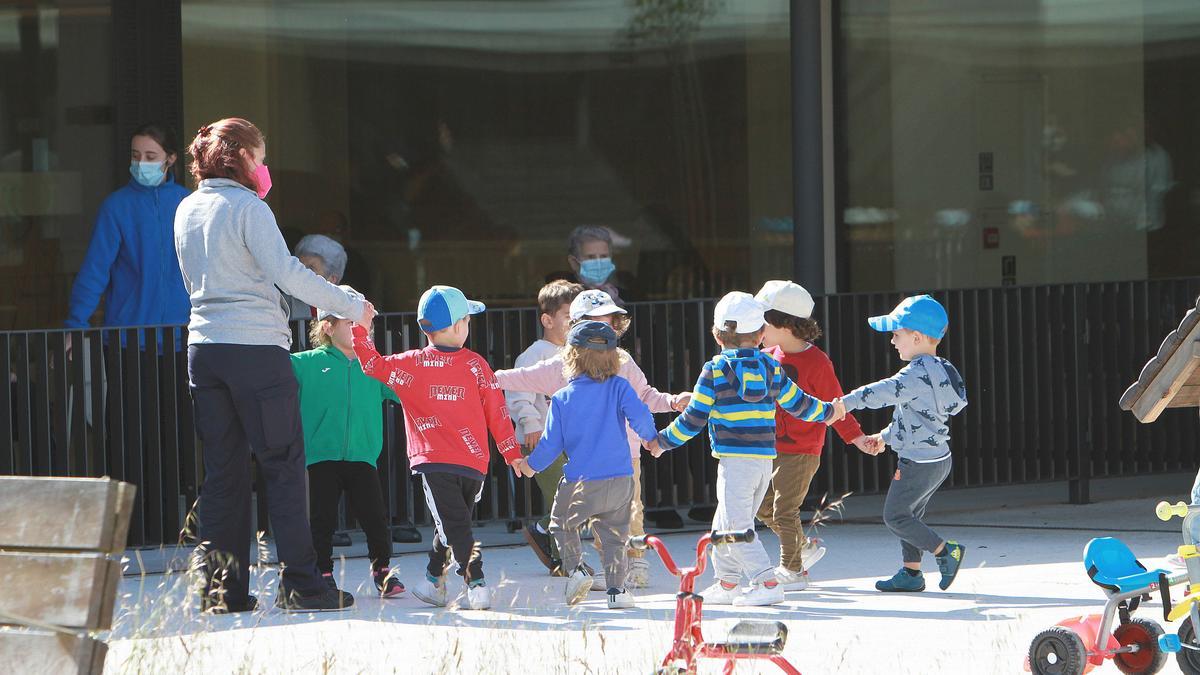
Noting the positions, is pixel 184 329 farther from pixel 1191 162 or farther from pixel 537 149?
pixel 1191 162

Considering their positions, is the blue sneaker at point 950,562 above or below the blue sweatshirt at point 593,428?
below

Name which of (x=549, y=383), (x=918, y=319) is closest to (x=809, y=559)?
(x=918, y=319)

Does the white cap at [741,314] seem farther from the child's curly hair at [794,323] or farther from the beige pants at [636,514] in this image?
the beige pants at [636,514]

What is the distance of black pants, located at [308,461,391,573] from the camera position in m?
7.59

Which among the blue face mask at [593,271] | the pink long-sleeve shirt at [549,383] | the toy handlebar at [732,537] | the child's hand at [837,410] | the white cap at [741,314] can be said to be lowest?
the toy handlebar at [732,537]

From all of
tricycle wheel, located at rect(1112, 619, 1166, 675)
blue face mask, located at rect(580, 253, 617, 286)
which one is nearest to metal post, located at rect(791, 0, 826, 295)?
blue face mask, located at rect(580, 253, 617, 286)

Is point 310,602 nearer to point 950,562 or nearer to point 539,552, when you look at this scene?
point 539,552

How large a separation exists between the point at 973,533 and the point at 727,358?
250 centimetres

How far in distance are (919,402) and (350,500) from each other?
237 centimetres

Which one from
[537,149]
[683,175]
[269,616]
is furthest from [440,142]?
[269,616]

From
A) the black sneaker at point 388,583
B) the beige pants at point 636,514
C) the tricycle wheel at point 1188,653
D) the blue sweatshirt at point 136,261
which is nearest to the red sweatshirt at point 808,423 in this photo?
the beige pants at point 636,514

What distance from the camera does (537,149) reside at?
12.8 metres

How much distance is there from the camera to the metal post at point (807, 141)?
991 cm

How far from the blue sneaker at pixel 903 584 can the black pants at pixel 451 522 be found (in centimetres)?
165
